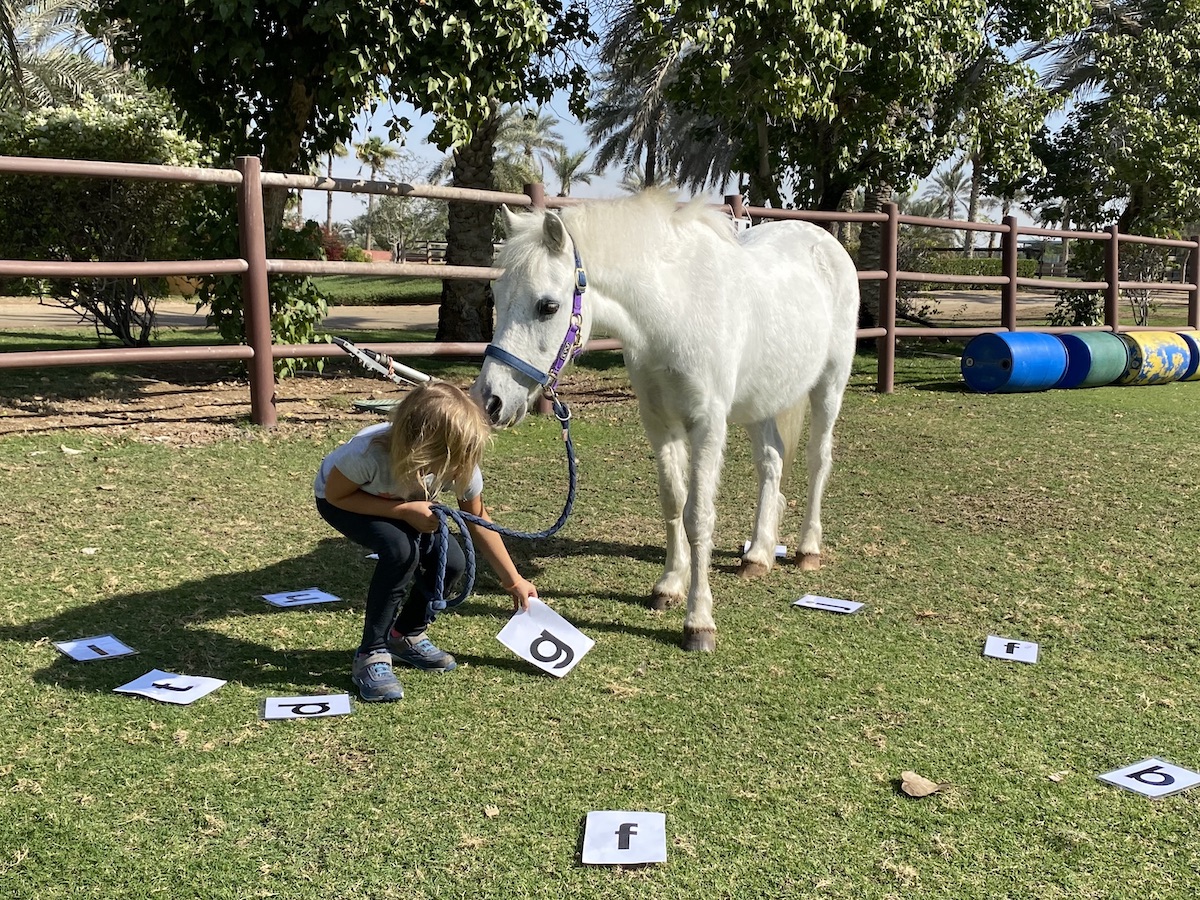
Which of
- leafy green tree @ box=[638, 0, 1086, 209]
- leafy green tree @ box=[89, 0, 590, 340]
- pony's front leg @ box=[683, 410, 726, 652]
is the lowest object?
pony's front leg @ box=[683, 410, 726, 652]

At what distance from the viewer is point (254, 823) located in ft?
7.59

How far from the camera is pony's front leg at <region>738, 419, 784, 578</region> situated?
4305 millimetres

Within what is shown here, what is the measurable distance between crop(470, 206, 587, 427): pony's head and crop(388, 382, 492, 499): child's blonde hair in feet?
0.67

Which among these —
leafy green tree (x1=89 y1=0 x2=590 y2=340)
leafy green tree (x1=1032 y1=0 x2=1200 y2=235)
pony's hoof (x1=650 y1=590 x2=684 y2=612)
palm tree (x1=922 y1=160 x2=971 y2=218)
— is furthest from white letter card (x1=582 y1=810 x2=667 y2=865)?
palm tree (x1=922 y1=160 x2=971 y2=218)

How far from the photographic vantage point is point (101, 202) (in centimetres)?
895

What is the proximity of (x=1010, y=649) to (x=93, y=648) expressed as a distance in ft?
10.2

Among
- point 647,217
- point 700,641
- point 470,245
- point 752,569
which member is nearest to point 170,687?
point 700,641

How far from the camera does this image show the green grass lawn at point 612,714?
218 cm

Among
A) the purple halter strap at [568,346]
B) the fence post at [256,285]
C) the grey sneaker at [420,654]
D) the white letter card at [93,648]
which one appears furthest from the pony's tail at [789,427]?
the fence post at [256,285]

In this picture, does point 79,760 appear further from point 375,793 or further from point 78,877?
point 375,793

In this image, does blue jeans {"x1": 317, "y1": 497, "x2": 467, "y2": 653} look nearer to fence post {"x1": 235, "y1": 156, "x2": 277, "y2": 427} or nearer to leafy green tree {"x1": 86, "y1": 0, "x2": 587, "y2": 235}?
A: fence post {"x1": 235, "y1": 156, "x2": 277, "y2": 427}

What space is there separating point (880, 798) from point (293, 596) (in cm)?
236

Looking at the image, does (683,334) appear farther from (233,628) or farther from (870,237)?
(870,237)

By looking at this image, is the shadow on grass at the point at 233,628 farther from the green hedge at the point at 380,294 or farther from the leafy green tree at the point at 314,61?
the green hedge at the point at 380,294
